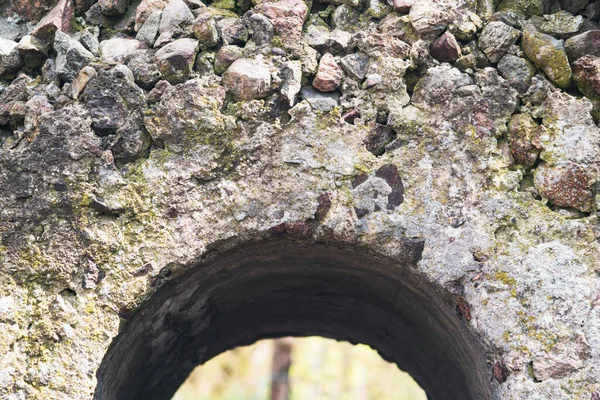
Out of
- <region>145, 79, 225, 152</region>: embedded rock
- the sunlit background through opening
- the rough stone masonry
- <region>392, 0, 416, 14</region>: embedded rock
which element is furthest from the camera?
the sunlit background through opening

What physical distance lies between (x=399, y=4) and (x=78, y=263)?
→ 165 centimetres

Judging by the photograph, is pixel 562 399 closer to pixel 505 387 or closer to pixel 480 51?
pixel 505 387

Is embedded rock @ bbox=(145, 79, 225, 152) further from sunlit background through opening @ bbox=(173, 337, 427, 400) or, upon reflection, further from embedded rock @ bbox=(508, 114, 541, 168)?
sunlit background through opening @ bbox=(173, 337, 427, 400)

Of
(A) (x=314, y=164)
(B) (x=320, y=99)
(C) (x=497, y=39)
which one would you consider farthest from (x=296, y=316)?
(C) (x=497, y=39)

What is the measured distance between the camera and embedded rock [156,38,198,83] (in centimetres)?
242

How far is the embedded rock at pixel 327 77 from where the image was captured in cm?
242

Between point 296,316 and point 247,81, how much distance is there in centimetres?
156

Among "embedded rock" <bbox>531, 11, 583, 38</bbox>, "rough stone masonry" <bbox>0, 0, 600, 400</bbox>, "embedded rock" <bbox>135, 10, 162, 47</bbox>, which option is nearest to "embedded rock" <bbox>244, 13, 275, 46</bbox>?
"rough stone masonry" <bbox>0, 0, 600, 400</bbox>

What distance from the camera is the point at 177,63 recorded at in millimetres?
2426

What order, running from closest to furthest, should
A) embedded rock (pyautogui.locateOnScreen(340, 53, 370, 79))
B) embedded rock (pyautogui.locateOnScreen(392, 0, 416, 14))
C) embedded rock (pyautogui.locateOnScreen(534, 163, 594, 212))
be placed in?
embedded rock (pyautogui.locateOnScreen(534, 163, 594, 212)) → embedded rock (pyautogui.locateOnScreen(340, 53, 370, 79)) → embedded rock (pyautogui.locateOnScreen(392, 0, 416, 14))

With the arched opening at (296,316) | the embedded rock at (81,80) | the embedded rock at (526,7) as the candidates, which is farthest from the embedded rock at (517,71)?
the embedded rock at (81,80)

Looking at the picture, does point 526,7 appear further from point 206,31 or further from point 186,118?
point 186,118

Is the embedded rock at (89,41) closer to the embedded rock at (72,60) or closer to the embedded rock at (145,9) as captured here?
the embedded rock at (72,60)

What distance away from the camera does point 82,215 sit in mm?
2236
